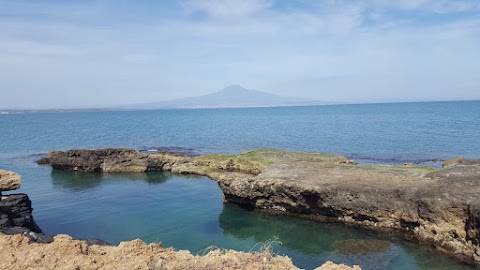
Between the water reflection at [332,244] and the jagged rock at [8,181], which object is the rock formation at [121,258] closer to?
the jagged rock at [8,181]

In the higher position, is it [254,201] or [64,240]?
[64,240]

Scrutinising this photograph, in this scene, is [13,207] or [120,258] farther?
[13,207]

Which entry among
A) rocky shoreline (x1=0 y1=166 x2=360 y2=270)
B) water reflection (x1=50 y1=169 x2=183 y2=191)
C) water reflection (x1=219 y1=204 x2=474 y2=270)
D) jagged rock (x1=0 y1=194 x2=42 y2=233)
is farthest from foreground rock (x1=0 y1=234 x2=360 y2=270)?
water reflection (x1=50 y1=169 x2=183 y2=191)

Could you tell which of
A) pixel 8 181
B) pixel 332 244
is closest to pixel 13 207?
pixel 8 181

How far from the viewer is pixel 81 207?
38844 millimetres

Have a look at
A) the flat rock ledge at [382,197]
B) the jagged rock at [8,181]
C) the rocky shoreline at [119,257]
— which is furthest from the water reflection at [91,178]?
the rocky shoreline at [119,257]

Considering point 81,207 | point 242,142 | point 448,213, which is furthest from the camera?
point 242,142

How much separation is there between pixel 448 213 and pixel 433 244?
244cm

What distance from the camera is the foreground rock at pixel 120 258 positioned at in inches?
583

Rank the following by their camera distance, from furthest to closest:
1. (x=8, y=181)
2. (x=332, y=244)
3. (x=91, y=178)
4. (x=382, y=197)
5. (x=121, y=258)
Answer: (x=91, y=178)
(x=382, y=197)
(x=332, y=244)
(x=8, y=181)
(x=121, y=258)

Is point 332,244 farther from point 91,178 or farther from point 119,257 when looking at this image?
point 91,178

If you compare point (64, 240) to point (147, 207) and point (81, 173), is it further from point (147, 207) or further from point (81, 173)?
point (81, 173)

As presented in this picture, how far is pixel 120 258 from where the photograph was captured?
16078 millimetres

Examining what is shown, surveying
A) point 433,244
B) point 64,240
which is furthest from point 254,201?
point 64,240
